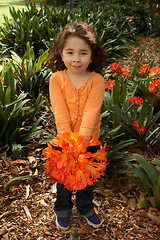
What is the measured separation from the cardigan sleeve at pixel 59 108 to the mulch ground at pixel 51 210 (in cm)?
67

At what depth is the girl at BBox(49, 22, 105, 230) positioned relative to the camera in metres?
1.33

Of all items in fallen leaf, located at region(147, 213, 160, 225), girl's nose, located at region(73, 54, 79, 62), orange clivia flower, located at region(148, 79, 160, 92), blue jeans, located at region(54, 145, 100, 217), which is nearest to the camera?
girl's nose, located at region(73, 54, 79, 62)

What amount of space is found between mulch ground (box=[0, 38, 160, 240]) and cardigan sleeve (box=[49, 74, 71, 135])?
2.20 feet

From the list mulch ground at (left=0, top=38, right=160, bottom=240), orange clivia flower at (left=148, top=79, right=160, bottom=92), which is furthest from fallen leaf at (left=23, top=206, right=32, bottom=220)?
orange clivia flower at (left=148, top=79, right=160, bottom=92)

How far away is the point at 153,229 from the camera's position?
Answer: 167 cm

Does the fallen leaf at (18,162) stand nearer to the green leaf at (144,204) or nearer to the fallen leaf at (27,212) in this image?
the fallen leaf at (27,212)

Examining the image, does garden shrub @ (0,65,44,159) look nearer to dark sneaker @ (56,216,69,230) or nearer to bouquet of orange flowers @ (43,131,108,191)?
dark sneaker @ (56,216,69,230)

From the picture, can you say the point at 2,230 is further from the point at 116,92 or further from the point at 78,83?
the point at 116,92

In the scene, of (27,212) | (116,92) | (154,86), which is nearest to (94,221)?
(27,212)

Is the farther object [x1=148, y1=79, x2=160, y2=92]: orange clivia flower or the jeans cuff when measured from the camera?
[x1=148, y1=79, x2=160, y2=92]: orange clivia flower

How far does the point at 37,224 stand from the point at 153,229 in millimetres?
814

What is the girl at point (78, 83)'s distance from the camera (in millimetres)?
1335

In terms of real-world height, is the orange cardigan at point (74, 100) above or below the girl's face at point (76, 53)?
below

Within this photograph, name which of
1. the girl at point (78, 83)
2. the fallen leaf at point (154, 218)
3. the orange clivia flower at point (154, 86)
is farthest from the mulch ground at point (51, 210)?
the orange clivia flower at point (154, 86)
